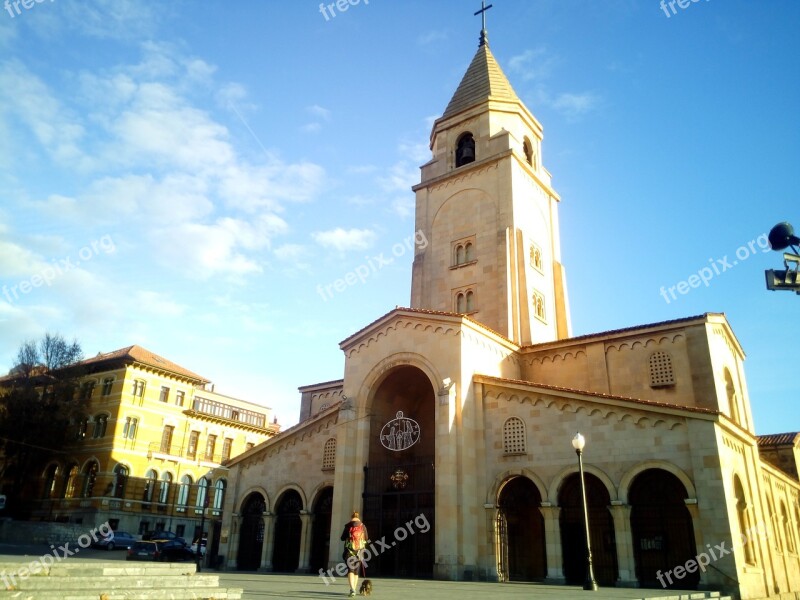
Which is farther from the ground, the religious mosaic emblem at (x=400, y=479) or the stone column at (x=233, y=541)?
the religious mosaic emblem at (x=400, y=479)

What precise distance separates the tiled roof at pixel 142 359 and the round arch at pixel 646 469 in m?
42.6

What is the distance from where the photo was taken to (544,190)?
38.3 meters

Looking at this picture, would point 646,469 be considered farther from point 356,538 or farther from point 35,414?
point 35,414

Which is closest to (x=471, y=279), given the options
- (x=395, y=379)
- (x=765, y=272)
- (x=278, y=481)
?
(x=395, y=379)

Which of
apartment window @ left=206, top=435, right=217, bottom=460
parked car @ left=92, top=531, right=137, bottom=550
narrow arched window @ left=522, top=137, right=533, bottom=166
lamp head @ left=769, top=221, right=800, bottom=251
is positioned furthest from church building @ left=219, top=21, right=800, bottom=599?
apartment window @ left=206, top=435, right=217, bottom=460

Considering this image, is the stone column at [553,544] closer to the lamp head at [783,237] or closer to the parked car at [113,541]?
the lamp head at [783,237]

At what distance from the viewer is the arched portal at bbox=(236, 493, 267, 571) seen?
3022 cm

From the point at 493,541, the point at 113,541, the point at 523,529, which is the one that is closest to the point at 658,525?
the point at 523,529

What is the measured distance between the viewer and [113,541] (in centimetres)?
4288

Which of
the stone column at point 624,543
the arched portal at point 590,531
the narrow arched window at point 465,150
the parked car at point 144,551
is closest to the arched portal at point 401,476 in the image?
the arched portal at point 590,531

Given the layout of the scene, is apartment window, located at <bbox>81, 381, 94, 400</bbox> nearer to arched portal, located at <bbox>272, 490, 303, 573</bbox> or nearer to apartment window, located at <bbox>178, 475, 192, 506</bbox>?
apartment window, located at <bbox>178, 475, 192, 506</bbox>

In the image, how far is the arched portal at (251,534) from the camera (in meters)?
30.2

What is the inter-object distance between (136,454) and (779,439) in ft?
158

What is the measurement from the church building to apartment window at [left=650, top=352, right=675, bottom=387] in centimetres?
6
